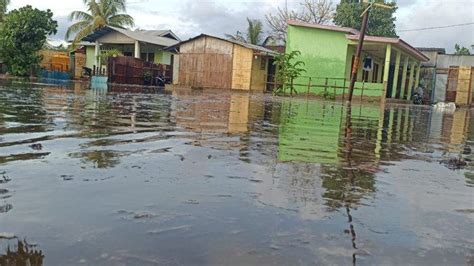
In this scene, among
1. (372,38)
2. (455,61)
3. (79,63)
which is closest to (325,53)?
(372,38)

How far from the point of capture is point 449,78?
3005cm

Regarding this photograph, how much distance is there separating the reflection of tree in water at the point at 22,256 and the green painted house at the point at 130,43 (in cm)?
3296

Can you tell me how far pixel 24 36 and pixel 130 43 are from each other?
24.5ft

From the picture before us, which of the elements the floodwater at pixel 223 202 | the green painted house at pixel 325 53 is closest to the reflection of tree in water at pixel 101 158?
the floodwater at pixel 223 202

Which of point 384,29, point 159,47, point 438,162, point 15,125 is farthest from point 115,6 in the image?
point 438,162

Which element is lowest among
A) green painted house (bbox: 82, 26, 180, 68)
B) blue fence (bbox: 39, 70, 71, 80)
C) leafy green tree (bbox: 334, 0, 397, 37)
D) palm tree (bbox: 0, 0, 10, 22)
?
blue fence (bbox: 39, 70, 71, 80)

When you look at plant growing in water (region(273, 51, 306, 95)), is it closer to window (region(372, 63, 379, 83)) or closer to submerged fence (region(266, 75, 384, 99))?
submerged fence (region(266, 75, 384, 99))

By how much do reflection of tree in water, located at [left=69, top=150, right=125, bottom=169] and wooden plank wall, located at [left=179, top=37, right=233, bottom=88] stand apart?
2571 centimetres

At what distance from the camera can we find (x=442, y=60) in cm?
3494

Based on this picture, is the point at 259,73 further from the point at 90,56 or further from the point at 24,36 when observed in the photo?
the point at 90,56

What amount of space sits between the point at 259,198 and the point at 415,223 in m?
1.08

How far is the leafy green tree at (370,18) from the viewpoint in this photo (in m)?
44.4

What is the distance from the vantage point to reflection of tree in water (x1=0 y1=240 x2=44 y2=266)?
2.18 meters

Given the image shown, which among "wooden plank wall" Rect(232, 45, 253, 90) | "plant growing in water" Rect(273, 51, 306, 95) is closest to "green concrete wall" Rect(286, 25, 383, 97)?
"plant growing in water" Rect(273, 51, 306, 95)
